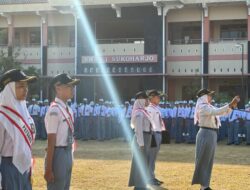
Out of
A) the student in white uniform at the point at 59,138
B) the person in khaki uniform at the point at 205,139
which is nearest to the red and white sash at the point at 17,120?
the student in white uniform at the point at 59,138

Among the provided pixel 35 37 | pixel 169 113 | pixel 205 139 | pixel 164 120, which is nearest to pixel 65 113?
pixel 205 139

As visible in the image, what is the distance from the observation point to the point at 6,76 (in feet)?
17.7

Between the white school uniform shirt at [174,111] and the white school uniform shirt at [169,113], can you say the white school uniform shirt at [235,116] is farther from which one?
the white school uniform shirt at [169,113]

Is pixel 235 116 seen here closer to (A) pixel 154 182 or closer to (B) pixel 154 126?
(B) pixel 154 126

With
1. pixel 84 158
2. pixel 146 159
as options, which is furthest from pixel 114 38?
pixel 146 159

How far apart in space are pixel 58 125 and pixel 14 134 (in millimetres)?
1100

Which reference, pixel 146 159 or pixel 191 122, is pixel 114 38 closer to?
pixel 191 122

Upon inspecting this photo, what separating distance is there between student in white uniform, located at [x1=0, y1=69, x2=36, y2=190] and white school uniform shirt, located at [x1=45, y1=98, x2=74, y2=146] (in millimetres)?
857

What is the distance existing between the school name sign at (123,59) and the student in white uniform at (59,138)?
90.0ft

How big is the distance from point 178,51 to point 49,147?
28.9 m

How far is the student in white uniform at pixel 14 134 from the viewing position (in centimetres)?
530

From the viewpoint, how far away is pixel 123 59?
113ft

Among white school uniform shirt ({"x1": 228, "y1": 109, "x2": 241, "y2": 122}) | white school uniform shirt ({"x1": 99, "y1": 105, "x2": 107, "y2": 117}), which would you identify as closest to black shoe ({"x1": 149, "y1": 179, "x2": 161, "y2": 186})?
white school uniform shirt ({"x1": 228, "y1": 109, "x2": 241, "y2": 122})

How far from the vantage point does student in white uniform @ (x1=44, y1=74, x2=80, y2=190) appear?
6297mm
